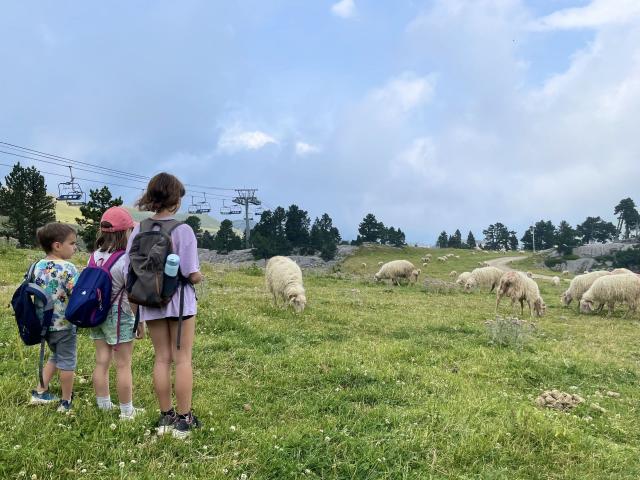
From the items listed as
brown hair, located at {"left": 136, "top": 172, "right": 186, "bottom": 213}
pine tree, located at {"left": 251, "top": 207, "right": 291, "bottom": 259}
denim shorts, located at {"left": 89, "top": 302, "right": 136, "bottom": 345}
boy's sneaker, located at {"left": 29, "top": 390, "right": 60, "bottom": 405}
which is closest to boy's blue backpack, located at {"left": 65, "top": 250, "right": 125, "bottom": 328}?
denim shorts, located at {"left": 89, "top": 302, "right": 136, "bottom": 345}

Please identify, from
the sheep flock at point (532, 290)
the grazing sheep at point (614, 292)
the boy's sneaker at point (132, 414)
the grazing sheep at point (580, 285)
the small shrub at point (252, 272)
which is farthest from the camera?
the small shrub at point (252, 272)

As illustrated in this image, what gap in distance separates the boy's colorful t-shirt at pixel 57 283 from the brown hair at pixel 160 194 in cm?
131

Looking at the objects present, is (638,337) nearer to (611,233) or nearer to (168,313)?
(168,313)

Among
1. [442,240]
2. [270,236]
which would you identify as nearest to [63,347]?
[270,236]

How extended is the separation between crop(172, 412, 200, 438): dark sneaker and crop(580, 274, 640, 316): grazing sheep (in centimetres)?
2106

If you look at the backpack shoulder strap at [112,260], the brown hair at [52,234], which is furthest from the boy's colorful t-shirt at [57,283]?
the backpack shoulder strap at [112,260]

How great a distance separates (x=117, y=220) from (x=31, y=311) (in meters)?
1.32

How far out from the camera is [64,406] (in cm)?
516

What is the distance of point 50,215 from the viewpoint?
196 ft

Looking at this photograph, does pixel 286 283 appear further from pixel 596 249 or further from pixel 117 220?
pixel 596 249

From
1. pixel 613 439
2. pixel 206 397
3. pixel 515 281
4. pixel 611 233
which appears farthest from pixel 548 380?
pixel 611 233

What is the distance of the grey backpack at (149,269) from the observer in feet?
14.5

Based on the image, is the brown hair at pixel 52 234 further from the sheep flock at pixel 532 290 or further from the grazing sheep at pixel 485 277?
the grazing sheep at pixel 485 277

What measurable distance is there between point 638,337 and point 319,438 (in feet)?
46.9
